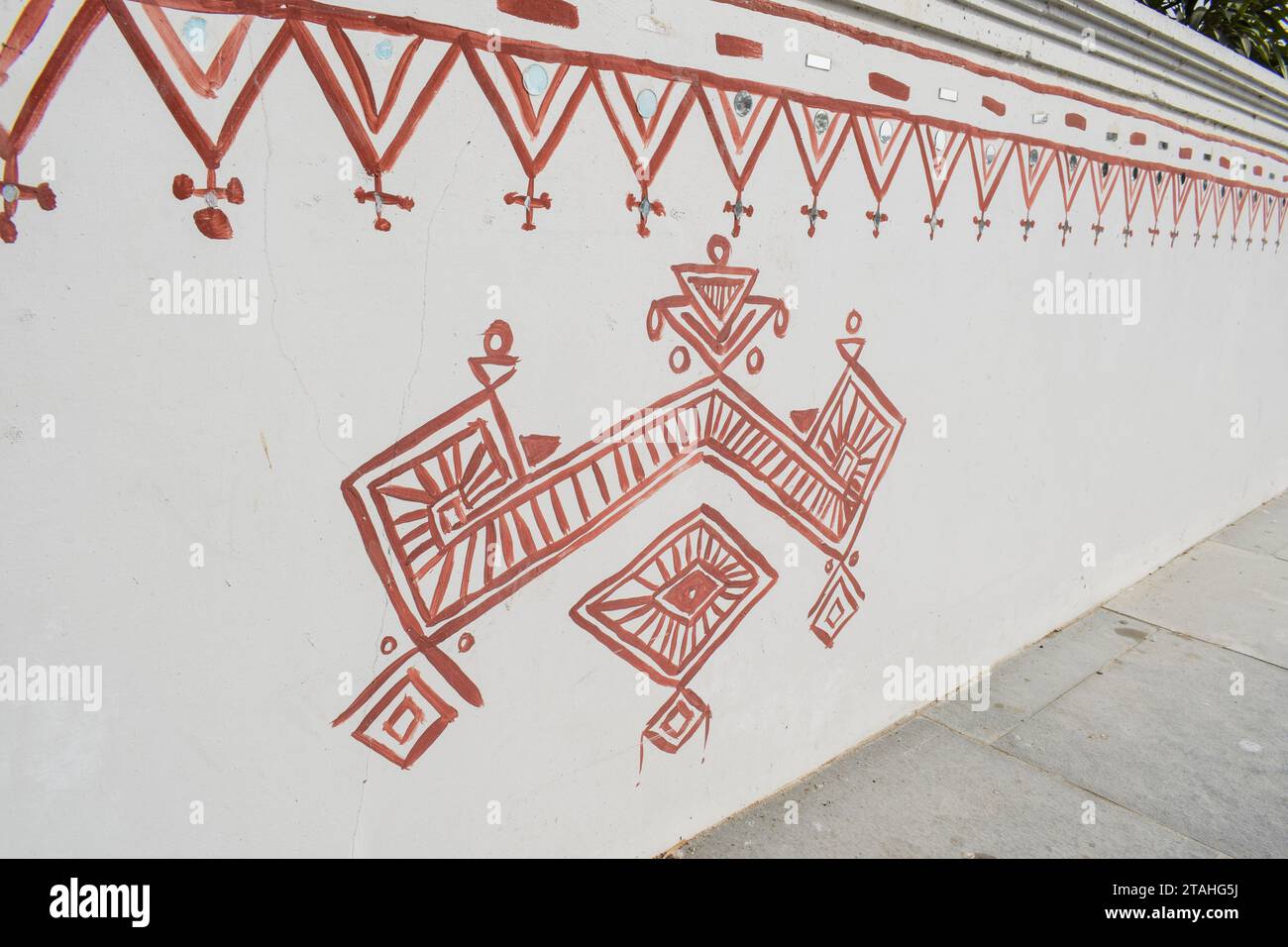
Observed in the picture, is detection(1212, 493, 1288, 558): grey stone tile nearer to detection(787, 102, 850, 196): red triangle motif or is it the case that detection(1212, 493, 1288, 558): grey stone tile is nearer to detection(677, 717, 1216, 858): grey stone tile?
detection(677, 717, 1216, 858): grey stone tile

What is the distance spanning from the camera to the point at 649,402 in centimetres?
226

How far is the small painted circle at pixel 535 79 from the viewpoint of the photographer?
6.18 ft

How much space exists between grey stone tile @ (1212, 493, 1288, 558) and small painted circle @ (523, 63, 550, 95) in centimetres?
573

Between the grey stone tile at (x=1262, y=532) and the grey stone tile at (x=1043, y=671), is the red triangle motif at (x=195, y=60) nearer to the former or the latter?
the grey stone tile at (x=1043, y=671)

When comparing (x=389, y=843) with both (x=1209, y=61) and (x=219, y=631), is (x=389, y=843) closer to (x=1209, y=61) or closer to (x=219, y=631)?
(x=219, y=631)

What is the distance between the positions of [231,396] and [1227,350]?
582 cm

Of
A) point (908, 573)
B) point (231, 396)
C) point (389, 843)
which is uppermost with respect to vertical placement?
point (231, 396)

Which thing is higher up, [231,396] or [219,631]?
[231,396]

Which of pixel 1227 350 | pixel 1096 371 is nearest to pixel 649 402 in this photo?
pixel 1096 371

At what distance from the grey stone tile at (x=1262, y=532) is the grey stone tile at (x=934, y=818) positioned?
12.4ft

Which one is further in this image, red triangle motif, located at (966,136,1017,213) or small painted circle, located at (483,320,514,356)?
red triangle motif, located at (966,136,1017,213)

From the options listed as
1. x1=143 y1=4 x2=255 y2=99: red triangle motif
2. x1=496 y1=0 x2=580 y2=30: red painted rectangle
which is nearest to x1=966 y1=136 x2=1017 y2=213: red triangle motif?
x1=496 y1=0 x2=580 y2=30: red painted rectangle

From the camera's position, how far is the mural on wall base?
140 cm

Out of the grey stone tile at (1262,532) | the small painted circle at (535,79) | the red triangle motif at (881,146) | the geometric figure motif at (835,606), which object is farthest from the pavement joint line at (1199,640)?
the small painted circle at (535,79)
